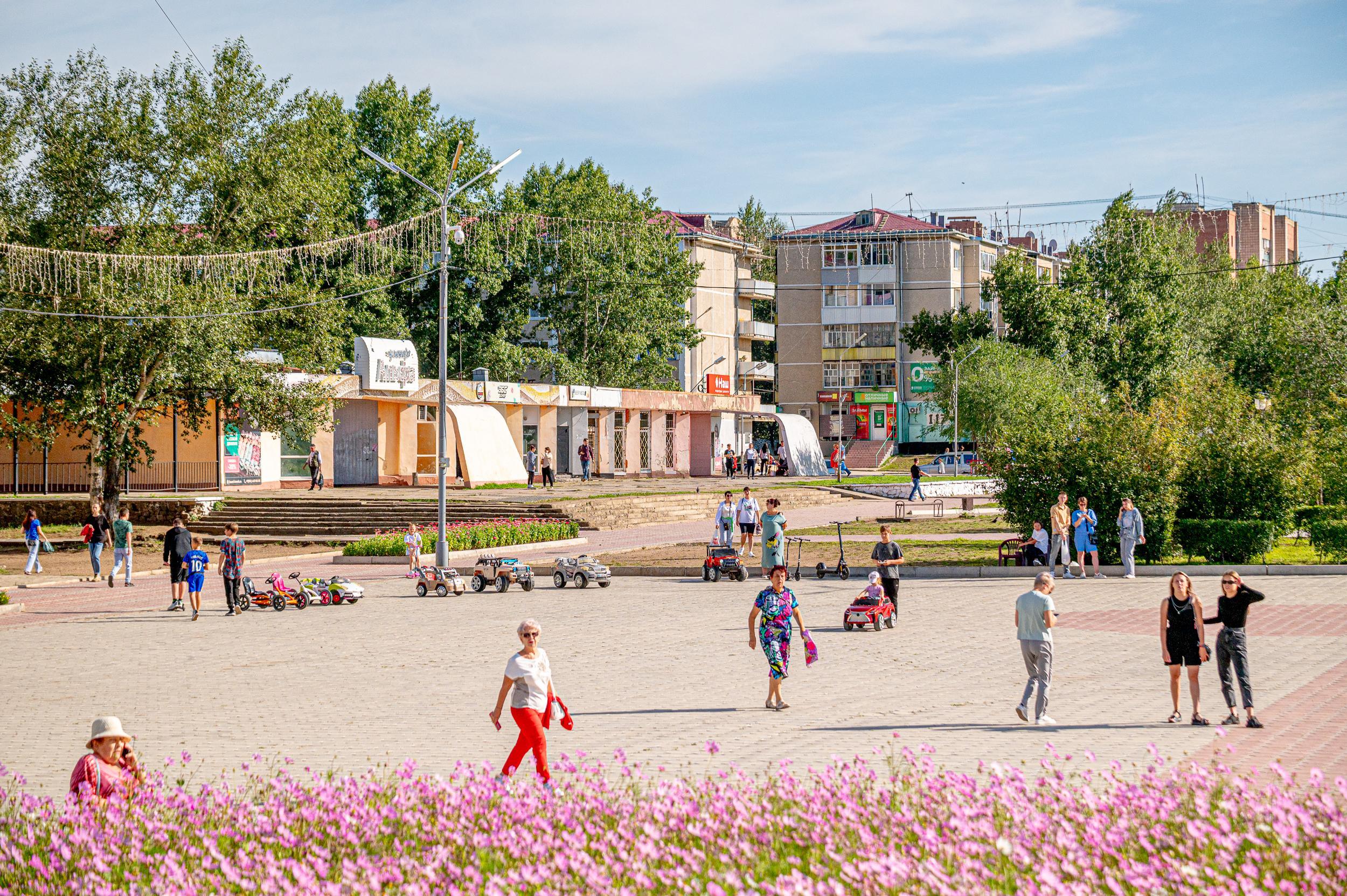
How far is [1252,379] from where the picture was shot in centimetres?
7069

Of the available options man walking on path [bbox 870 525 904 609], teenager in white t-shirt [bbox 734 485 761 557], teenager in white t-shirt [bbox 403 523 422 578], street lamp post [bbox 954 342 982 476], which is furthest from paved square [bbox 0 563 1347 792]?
street lamp post [bbox 954 342 982 476]

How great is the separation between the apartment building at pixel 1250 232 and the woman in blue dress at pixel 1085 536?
91827mm

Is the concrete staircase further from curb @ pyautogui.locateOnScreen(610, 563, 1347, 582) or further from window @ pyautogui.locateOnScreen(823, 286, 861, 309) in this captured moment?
window @ pyautogui.locateOnScreen(823, 286, 861, 309)

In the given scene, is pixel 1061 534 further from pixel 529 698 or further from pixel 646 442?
pixel 646 442

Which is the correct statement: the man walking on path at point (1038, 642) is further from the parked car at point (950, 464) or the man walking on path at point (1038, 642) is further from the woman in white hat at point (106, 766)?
the parked car at point (950, 464)

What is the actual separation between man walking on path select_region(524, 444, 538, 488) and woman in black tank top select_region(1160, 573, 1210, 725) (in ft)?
120

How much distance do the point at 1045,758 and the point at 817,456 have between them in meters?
54.8

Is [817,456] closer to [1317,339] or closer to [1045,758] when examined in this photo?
[1317,339]

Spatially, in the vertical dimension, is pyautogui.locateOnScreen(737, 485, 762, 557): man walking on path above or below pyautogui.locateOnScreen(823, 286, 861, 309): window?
below

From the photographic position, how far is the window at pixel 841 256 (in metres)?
82.6

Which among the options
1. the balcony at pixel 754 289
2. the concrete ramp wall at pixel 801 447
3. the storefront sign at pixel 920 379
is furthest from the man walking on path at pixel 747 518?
the balcony at pixel 754 289

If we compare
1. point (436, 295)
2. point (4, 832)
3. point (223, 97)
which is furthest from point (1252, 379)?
point (4, 832)

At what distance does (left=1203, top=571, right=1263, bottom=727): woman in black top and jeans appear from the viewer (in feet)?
34.9

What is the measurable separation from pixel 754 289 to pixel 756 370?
551 centimetres
